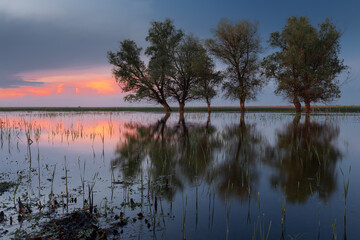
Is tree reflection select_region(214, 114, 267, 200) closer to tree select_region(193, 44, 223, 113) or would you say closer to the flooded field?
the flooded field

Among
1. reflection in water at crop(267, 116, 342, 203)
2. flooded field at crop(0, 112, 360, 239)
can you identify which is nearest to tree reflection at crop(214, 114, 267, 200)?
flooded field at crop(0, 112, 360, 239)

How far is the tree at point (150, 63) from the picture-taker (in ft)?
181

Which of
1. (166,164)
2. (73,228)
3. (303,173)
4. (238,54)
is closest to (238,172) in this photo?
(303,173)

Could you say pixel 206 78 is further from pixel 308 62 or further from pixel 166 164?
pixel 166 164

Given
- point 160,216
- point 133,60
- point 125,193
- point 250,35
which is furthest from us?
point 133,60

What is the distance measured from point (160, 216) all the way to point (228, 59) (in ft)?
160

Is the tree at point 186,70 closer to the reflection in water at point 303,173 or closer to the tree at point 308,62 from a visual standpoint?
the tree at point 308,62

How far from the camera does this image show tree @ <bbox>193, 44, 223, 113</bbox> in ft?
177

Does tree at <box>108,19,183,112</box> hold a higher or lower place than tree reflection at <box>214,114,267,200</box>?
higher

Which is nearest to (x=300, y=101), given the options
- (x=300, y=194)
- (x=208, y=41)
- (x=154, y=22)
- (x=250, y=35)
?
(x=250, y=35)

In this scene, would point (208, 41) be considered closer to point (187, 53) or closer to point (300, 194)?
point (187, 53)

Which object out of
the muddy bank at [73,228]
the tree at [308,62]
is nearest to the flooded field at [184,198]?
the muddy bank at [73,228]

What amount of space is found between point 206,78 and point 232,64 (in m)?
7.64

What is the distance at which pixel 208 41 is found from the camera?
51000 millimetres
